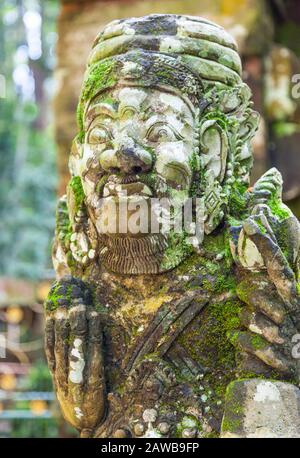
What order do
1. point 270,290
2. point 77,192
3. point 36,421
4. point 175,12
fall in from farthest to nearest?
point 36,421 → point 175,12 → point 77,192 → point 270,290

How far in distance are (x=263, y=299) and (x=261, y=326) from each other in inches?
3.6

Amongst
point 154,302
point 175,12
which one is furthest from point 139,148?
point 175,12

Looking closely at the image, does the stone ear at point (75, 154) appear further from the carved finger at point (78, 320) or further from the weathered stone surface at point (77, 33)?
the weathered stone surface at point (77, 33)

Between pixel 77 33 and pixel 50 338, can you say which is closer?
pixel 50 338

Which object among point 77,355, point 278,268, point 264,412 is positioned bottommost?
point 264,412

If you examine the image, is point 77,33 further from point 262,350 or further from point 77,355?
point 262,350

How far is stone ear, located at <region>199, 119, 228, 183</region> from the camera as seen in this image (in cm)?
266

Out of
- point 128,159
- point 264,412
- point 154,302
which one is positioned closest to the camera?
point 264,412

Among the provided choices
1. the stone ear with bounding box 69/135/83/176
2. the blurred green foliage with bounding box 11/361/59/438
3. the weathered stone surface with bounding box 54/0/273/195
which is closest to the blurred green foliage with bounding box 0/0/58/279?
the blurred green foliage with bounding box 11/361/59/438

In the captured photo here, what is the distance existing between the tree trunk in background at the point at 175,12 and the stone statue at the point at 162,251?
8.21 ft

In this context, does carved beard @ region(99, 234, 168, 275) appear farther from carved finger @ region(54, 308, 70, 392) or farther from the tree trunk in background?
the tree trunk in background

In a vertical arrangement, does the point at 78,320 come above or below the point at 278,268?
below

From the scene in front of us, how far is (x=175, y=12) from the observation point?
5.47 meters

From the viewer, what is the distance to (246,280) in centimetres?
245
